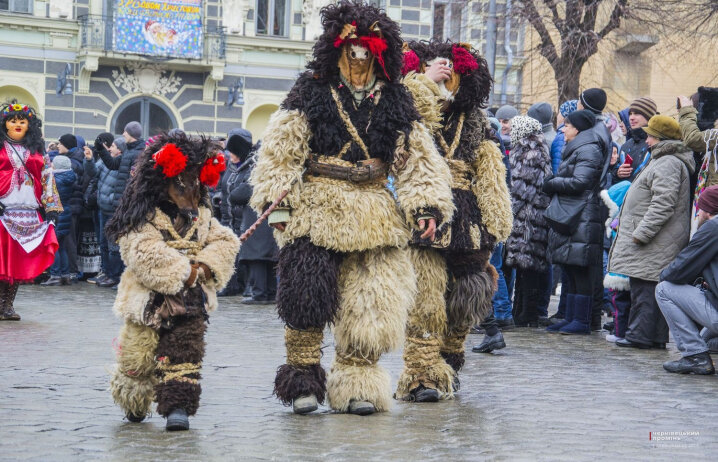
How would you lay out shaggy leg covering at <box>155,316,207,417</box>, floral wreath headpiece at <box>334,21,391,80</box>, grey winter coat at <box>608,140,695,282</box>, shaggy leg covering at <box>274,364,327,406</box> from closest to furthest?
shaggy leg covering at <box>155,316,207,417</box> → shaggy leg covering at <box>274,364,327,406</box> → floral wreath headpiece at <box>334,21,391,80</box> → grey winter coat at <box>608,140,695,282</box>

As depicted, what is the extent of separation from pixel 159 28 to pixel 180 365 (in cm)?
2489

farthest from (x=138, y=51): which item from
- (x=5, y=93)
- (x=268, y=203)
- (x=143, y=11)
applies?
(x=268, y=203)

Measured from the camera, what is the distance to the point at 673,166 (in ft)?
32.3

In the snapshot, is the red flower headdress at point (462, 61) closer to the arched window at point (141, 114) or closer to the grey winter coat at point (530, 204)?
the grey winter coat at point (530, 204)

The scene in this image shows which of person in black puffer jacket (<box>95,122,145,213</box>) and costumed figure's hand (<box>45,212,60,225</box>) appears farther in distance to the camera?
person in black puffer jacket (<box>95,122,145,213</box>)

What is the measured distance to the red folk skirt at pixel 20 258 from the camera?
11.1 m

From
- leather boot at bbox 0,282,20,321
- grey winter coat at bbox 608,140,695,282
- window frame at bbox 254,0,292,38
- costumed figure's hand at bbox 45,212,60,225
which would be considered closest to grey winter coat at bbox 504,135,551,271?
grey winter coat at bbox 608,140,695,282

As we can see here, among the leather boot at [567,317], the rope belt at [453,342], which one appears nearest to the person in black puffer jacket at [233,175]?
the leather boot at [567,317]

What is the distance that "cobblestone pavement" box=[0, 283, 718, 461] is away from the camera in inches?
215

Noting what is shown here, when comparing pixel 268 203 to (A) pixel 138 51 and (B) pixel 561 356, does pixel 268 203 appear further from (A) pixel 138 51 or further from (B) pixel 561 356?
(A) pixel 138 51

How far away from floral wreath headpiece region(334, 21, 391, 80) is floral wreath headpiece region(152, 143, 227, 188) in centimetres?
106

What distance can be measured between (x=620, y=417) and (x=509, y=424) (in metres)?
0.72

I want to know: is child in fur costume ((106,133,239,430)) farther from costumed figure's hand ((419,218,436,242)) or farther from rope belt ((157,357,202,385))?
costumed figure's hand ((419,218,436,242))

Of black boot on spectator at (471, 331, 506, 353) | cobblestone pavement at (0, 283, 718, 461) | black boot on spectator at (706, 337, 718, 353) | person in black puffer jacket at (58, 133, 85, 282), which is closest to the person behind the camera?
cobblestone pavement at (0, 283, 718, 461)
